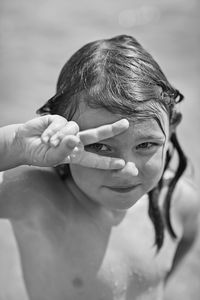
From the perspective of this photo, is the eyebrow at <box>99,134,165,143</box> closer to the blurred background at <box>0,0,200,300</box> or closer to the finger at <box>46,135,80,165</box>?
the finger at <box>46,135,80,165</box>

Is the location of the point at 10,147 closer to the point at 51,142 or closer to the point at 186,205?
the point at 51,142

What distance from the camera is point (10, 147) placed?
5.11 feet

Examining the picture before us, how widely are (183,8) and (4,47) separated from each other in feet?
8.43

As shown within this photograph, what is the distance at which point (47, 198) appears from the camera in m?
1.91

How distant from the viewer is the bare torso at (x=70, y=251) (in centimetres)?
189

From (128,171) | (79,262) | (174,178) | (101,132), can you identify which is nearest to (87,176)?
(128,171)

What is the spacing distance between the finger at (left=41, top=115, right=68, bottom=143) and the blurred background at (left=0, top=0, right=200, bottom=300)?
2.72 meters

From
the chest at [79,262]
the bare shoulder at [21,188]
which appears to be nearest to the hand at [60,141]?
the bare shoulder at [21,188]

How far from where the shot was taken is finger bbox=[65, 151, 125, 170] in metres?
1.52

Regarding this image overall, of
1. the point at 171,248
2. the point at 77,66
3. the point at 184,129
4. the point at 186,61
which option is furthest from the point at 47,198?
the point at 186,61

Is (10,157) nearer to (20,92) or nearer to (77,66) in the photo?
(77,66)

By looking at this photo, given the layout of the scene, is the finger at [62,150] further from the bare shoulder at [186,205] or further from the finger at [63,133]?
the bare shoulder at [186,205]

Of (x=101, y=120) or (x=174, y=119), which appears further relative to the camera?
(x=174, y=119)

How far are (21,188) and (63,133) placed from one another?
0.52 m
